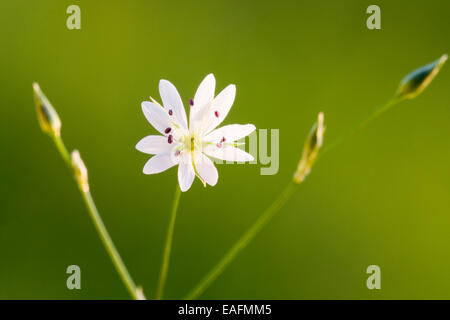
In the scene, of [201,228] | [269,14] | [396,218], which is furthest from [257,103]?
[396,218]

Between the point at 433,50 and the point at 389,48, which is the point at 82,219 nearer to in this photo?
the point at 389,48

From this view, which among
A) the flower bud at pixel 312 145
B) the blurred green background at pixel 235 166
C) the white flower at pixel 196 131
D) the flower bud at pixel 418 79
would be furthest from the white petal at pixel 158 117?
the blurred green background at pixel 235 166

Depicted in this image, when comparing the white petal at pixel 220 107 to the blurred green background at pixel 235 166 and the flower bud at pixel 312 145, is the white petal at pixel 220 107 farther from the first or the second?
the blurred green background at pixel 235 166

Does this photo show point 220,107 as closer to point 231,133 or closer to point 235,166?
point 231,133

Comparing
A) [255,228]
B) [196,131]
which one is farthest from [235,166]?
[255,228]

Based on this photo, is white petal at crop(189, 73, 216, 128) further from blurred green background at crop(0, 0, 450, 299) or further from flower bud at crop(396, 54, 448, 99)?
blurred green background at crop(0, 0, 450, 299)

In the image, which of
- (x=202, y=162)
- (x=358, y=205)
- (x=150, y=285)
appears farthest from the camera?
(x=358, y=205)
